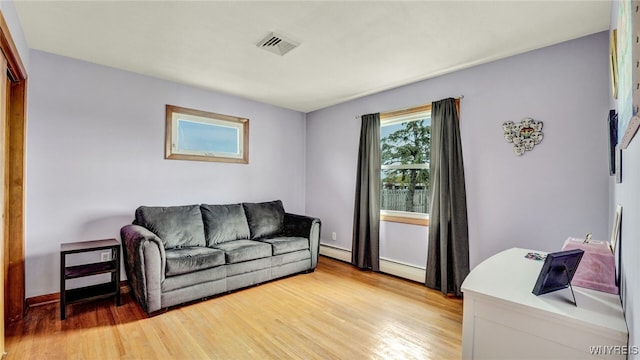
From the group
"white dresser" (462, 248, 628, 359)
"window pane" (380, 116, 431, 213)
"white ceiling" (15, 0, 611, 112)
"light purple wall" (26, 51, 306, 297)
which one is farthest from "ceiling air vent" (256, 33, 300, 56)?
"white dresser" (462, 248, 628, 359)

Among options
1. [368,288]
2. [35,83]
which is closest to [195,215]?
[35,83]

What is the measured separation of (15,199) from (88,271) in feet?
2.97

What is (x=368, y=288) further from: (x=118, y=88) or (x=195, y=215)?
(x=118, y=88)

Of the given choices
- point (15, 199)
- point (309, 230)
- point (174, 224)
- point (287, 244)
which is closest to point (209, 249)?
point (174, 224)

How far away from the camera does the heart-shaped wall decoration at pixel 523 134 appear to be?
2.68m

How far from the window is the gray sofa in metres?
1.11

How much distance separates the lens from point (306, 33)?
245cm

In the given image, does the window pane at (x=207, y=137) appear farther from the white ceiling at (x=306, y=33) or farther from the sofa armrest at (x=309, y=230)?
the sofa armrest at (x=309, y=230)

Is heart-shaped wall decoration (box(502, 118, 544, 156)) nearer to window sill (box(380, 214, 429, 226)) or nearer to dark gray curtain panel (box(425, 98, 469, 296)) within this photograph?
dark gray curtain panel (box(425, 98, 469, 296))

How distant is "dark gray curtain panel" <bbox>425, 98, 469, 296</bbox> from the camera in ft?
10.1

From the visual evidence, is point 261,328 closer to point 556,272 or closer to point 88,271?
point 88,271

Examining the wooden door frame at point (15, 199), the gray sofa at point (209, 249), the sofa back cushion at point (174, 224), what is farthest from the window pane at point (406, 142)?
the wooden door frame at point (15, 199)

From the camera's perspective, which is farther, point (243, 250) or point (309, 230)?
point (309, 230)

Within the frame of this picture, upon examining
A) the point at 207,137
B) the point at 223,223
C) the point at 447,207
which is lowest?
the point at 223,223
